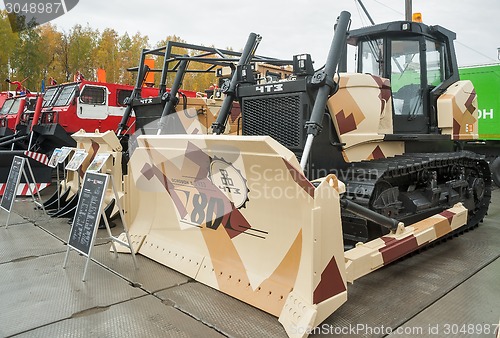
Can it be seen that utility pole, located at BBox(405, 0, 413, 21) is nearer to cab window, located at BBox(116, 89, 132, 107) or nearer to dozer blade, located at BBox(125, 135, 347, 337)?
cab window, located at BBox(116, 89, 132, 107)

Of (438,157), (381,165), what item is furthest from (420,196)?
(381,165)

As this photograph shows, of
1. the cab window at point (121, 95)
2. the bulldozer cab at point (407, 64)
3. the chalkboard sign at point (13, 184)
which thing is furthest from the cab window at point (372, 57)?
the cab window at point (121, 95)

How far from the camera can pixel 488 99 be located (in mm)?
9977

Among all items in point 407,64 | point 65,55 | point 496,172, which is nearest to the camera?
point 407,64

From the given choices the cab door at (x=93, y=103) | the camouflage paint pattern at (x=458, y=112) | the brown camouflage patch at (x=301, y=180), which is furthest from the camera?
the cab door at (x=93, y=103)

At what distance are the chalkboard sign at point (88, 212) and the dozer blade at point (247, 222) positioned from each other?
0.50 m

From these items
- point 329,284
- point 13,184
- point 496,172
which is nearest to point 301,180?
point 329,284

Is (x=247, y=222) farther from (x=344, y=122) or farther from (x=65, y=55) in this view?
(x=65, y=55)

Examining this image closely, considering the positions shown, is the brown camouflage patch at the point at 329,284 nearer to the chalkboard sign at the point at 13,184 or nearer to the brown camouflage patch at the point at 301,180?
the brown camouflage patch at the point at 301,180

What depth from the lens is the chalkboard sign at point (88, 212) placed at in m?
3.85

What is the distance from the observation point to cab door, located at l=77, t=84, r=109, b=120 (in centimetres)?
1010

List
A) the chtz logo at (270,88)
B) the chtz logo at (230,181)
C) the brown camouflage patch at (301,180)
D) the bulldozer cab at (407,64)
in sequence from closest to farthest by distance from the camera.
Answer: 1. the brown camouflage patch at (301,180)
2. the chtz logo at (230,181)
3. the chtz logo at (270,88)
4. the bulldozer cab at (407,64)

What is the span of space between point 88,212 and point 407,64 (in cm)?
398

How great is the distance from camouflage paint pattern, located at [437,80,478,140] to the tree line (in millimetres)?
17511
